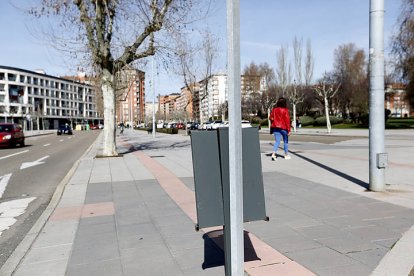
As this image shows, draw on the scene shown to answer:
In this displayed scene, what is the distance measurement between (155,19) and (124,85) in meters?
18.3

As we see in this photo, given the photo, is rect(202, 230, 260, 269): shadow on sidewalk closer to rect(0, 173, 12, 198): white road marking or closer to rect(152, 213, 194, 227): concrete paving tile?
rect(152, 213, 194, 227): concrete paving tile

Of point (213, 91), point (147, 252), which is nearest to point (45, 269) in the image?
point (147, 252)

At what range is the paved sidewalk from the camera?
12.1 feet

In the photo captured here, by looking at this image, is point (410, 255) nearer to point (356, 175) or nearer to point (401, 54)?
point (356, 175)

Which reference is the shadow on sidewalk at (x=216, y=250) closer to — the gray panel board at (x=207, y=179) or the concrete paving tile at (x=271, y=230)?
the concrete paving tile at (x=271, y=230)

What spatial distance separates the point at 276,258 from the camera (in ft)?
12.4

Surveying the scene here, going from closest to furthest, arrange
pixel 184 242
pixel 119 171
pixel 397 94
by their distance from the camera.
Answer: pixel 184 242, pixel 119 171, pixel 397 94

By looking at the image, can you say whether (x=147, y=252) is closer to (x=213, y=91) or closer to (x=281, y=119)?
(x=281, y=119)

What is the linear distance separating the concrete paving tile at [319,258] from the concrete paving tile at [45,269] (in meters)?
2.23

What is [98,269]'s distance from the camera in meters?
3.74

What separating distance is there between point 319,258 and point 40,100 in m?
121

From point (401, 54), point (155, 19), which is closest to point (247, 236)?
point (155, 19)

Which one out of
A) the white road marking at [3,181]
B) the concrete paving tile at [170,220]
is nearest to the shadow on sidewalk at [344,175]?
the concrete paving tile at [170,220]

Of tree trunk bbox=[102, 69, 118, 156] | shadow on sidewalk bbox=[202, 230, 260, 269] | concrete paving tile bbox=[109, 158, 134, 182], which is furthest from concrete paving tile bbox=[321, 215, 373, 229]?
tree trunk bbox=[102, 69, 118, 156]
